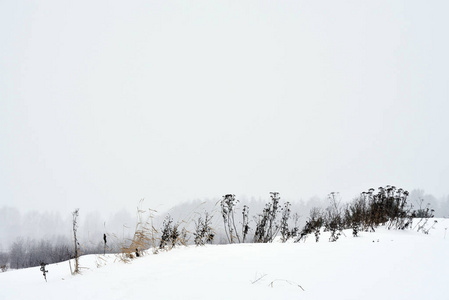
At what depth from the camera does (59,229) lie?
276 ft

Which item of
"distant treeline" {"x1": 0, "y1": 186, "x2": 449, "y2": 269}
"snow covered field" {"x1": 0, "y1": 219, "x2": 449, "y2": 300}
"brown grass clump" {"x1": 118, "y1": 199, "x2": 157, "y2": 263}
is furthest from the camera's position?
"distant treeline" {"x1": 0, "y1": 186, "x2": 449, "y2": 269}

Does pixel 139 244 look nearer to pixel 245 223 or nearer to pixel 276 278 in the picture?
pixel 276 278

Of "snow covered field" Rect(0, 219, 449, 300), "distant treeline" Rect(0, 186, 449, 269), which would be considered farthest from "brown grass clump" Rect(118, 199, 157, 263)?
"snow covered field" Rect(0, 219, 449, 300)

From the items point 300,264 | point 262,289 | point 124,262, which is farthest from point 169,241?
point 262,289

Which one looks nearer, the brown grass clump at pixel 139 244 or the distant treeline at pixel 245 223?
the brown grass clump at pixel 139 244

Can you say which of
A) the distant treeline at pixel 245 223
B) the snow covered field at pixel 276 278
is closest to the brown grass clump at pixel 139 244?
the distant treeline at pixel 245 223

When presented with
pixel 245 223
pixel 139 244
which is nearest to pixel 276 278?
pixel 139 244

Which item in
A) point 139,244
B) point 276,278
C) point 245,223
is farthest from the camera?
point 245,223

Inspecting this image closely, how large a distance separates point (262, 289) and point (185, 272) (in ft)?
1.86

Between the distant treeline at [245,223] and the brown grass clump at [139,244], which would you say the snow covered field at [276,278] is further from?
the distant treeline at [245,223]

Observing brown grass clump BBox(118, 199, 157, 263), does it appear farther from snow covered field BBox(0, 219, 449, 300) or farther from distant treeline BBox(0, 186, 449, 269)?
snow covered field BBox(0, 219, 449, 300)

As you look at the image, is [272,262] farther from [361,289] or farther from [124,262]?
[124,262]

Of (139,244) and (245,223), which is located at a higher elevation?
(139,244)

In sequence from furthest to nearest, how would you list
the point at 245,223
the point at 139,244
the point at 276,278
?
the point at 245,223
the point at 139,244
the point at 276,278
